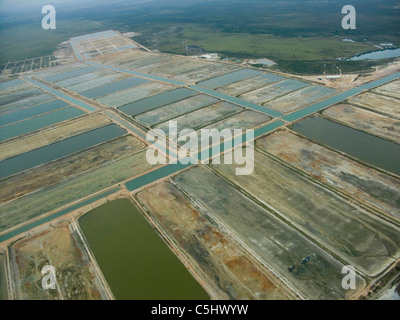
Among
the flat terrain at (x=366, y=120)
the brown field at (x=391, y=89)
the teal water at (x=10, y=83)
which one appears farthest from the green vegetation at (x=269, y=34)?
the teal water at (x=10, y=83)

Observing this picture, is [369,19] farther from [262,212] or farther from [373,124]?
[262,212]

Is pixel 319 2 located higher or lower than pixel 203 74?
higher

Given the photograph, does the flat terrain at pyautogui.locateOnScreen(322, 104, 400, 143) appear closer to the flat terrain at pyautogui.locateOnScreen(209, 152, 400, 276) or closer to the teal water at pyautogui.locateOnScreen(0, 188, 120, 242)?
the flat terrain at pyautogui.locateOnScreen(209, 152, 400, 276)

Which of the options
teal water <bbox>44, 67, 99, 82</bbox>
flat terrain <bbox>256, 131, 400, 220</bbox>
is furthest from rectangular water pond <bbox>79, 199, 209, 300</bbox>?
teal water <bbox>44, 67, 99, 82</bbox>

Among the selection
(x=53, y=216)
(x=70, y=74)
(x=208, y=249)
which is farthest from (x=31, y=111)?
(x=208, y=249)

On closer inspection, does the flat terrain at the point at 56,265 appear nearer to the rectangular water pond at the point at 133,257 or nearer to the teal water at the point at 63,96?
the rectangular water pond at the point at 133,257

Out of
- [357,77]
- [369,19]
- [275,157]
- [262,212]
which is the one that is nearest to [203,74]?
[357,77]
